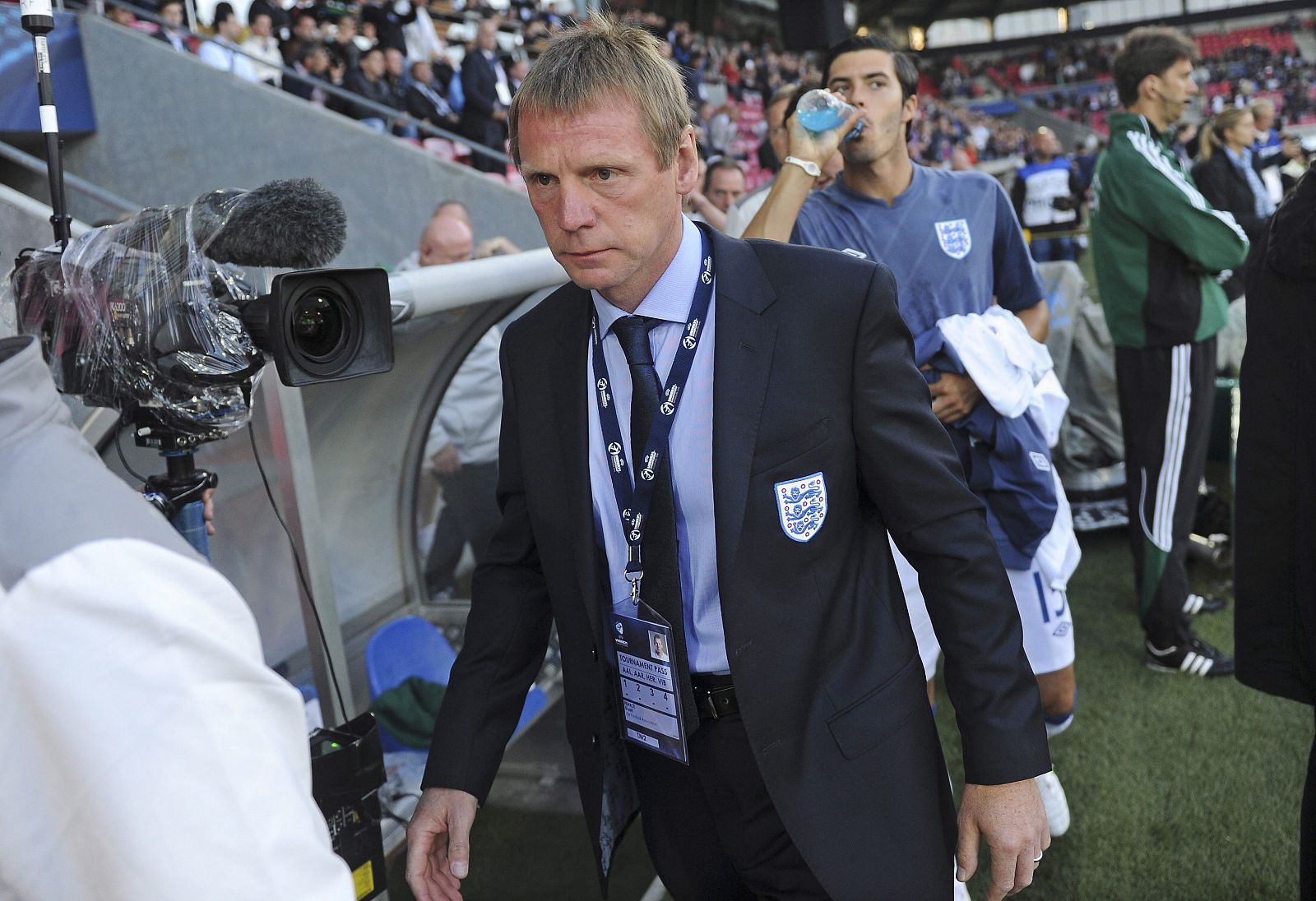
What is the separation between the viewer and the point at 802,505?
145 centimetres

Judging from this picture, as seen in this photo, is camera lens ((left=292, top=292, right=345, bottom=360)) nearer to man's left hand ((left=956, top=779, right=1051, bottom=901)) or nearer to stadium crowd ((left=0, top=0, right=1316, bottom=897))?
stadium crowd ((left=0, top=0, right=1316, bottom=897))

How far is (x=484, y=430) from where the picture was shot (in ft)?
13.4

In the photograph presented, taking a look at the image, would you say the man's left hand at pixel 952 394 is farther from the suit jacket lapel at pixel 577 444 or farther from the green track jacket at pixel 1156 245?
the green track jacket at pixel 1156 245

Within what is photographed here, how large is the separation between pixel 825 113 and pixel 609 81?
129cm

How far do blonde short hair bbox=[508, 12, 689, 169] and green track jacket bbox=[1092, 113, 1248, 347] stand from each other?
2751 mm

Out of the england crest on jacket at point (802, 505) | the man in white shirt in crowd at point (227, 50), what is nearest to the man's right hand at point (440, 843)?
the england crest on jacket at point (802, 505)

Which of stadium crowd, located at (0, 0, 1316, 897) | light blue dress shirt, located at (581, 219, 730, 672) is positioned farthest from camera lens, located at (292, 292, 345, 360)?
light blue dress shirt, located at (581, 219, 730, 672)

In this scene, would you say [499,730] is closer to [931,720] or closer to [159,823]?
[931,720]

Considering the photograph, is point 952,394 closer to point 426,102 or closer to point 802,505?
point 802,505

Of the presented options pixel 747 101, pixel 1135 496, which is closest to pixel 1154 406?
pixel 1135 496

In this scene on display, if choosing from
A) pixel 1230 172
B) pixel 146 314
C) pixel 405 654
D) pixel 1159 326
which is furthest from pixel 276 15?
pixel 146 314

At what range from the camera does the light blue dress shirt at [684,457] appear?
4.85 feet

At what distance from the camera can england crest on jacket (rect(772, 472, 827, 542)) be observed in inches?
56.7

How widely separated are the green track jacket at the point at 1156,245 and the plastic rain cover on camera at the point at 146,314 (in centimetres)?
316
